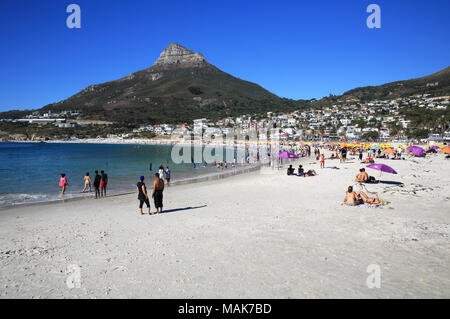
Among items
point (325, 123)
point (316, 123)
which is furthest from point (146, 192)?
point (316, 123)

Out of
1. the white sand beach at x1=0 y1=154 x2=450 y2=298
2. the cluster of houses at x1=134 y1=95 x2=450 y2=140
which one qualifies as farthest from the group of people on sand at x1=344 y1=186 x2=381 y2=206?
the cluster of houses at x1=134 y1=95 x2=450 y2=140

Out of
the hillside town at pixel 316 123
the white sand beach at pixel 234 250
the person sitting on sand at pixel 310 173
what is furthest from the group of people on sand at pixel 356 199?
the hillside town at pixel 316 123

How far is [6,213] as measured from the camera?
Answer: 417 inches

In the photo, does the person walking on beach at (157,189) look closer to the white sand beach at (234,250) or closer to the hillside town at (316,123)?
the white sand beach at (234,250)

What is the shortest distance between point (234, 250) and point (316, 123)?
Result: 11898cm

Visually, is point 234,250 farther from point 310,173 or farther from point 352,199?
point 310,173

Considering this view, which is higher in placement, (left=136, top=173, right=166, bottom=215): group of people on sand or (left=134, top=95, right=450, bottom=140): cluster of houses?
(left=134, top=95, right=450, bottom=140): cluster of houses

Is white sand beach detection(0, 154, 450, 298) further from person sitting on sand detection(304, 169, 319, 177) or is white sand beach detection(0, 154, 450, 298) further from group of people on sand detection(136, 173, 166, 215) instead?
person sitting on sand detection(304, 169, 319, 177)

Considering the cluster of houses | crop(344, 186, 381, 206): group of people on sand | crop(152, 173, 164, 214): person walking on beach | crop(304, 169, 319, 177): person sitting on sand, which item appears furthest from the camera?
the cluster of houses

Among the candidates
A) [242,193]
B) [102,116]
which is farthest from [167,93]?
[242,193]

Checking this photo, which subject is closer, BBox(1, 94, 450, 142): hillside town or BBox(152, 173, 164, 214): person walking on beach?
BBox(152, 173, 164, 214): person walking on beach

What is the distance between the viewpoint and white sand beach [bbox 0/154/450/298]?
4.39 m

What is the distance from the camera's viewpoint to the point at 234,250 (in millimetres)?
5922

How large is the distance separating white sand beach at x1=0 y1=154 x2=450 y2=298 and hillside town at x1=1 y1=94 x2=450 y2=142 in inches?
2965
